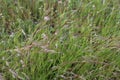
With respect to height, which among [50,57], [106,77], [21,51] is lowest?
[106,77]

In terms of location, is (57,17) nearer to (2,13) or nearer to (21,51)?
(2,13)

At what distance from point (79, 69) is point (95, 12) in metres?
0.60

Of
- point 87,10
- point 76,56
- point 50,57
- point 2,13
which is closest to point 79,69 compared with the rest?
point 76,56

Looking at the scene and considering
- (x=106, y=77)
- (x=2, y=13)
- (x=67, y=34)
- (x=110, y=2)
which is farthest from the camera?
(x=110, y=2)

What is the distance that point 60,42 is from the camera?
5.89 feet

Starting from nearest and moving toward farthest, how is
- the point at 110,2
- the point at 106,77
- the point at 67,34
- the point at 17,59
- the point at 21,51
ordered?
the point at 21,51, the point at 17,59, the point at 106,77, the point at 67,34, the point at 110,2

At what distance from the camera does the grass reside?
164 cm

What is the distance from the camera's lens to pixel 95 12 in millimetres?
2182

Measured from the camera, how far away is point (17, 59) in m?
1.67

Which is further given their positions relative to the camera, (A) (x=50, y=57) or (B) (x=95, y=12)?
(B) (x=95, y=12)

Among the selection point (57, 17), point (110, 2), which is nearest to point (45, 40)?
point (57, 17)

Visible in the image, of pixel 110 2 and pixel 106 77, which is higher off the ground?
pixel 110 2

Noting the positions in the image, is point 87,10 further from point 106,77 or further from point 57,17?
point 106,77

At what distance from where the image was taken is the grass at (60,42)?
164 centimetres
